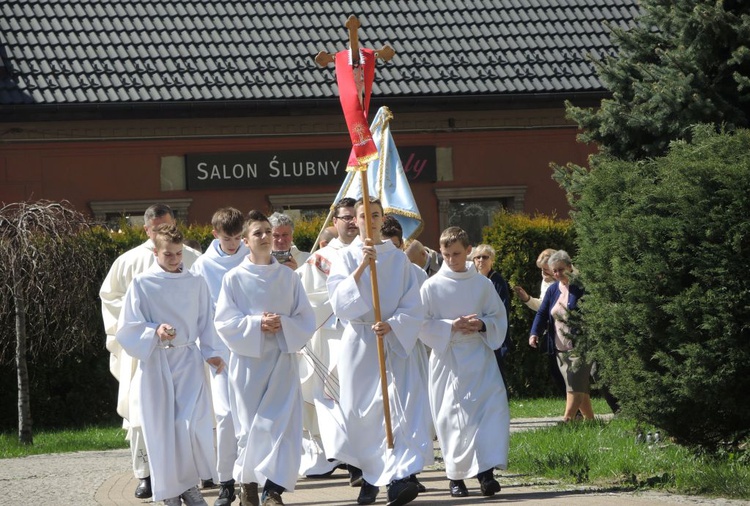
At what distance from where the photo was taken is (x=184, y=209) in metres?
21.1

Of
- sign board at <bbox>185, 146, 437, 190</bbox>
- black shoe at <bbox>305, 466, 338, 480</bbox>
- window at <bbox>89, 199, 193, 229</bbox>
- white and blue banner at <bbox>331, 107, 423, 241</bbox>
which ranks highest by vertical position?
sign board at <bbox>185, 146, 437, 190</bbox>

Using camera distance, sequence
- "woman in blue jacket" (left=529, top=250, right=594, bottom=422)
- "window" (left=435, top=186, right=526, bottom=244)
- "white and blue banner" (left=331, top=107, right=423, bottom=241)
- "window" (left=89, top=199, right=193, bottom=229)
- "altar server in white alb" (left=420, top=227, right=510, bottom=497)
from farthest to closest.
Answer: "window" (left=435, top=186, right=526, bottom=244)
"window" (left=89, top=199, right=193, bottom=229)
"white and blue banner" (left=331, top=107, right=423, bottom=241)
"woman in blue jacket" (left=529, top=250, right=594, bottom=422)
"altar server in white alb" (left=420, top=227, right=510, bottom=497)

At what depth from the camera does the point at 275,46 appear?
22.7 meters

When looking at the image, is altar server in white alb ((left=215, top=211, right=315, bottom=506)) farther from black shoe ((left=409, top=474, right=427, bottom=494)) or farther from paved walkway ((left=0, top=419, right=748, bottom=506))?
black shoe ((left=409, top=474, right=427, bottom=494))

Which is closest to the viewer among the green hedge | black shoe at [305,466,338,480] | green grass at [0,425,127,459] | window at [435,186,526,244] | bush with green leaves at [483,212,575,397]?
black shoe at [305,466,338,480]

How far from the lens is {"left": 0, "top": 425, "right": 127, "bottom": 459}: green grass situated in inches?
521

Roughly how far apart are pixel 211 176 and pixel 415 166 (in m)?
3.18

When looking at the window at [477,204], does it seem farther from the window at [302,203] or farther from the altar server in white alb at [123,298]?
the altar server in white alb at [123,298]

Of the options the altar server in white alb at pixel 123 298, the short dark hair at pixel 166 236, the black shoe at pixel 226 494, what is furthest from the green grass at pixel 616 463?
the short dark hair at pixel 166 236

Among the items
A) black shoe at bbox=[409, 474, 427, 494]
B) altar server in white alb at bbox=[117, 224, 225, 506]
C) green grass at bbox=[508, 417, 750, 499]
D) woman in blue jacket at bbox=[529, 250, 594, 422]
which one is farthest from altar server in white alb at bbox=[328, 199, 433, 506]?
woman in blue jacket at bbox=[529, 250, 594, 422]

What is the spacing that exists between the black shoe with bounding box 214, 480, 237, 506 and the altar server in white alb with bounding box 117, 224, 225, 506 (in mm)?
225

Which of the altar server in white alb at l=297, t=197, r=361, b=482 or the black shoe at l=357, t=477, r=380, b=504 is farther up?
the altar server in white alb at l=297, t=197, r=361, b=482

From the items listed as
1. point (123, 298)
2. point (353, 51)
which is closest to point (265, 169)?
point (123, 298)

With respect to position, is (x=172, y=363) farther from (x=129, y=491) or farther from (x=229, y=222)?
(x=129, y=491)
